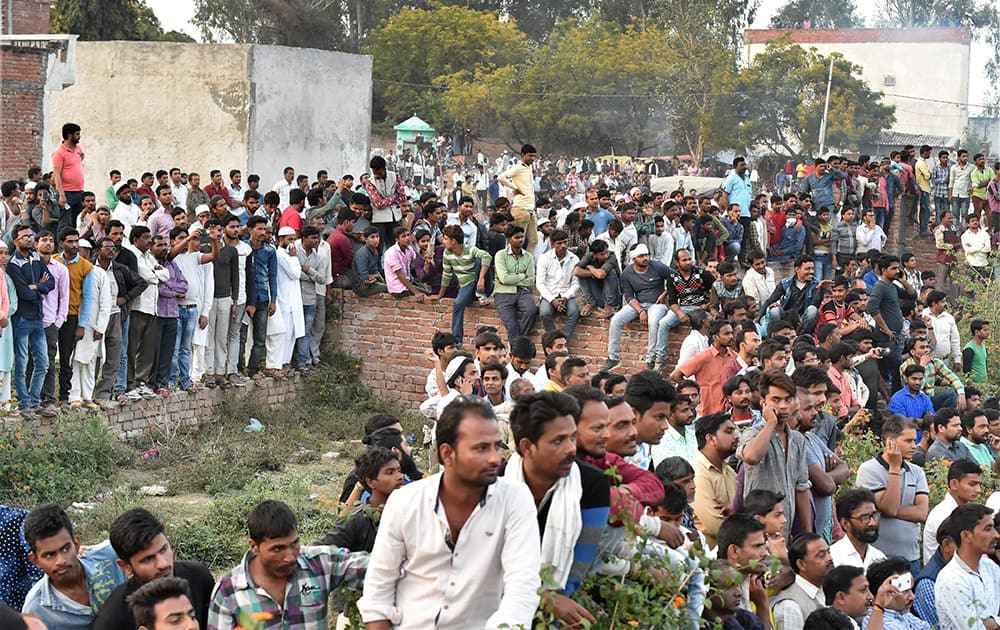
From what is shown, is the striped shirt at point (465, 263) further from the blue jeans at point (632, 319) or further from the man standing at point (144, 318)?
the man standing at point (144, 318)

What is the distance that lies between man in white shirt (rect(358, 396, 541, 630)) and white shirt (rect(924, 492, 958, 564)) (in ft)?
15.8

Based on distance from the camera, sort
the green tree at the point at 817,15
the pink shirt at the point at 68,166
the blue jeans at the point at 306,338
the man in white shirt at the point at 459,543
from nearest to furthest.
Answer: the man in white shirt at the point at 459,543, the blue jeans at the point at 306,338, the pink shirt at the point at 68,166, the green tree at the point at 817,15

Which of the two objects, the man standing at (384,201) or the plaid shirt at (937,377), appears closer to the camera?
the plaid shirt at (937,377)

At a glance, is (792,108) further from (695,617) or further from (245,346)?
(695,617)

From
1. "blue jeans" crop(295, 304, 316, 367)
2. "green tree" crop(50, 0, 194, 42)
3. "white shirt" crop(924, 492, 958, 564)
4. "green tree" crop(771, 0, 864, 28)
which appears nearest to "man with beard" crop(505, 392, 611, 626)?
"white shirt" crop(924, 492, 958, 564)

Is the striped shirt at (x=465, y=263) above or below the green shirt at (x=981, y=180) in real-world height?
below

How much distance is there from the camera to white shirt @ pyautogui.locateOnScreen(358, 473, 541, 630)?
464 centimetres

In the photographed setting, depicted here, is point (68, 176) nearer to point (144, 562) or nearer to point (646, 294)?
point (646, 294)

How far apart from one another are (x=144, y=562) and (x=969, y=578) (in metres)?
4.68

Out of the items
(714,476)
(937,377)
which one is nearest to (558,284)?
(937,377)

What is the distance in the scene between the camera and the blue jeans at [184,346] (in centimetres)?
1347

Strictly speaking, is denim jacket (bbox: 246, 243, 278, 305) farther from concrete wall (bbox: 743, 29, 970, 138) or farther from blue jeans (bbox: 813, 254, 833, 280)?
concrete wall (bbox: 743, 29, 970, 138)

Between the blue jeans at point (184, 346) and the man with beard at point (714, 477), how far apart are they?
691 centimetres

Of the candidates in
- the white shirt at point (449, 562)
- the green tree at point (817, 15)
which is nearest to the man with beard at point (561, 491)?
the white shirt at point (449, 562)
